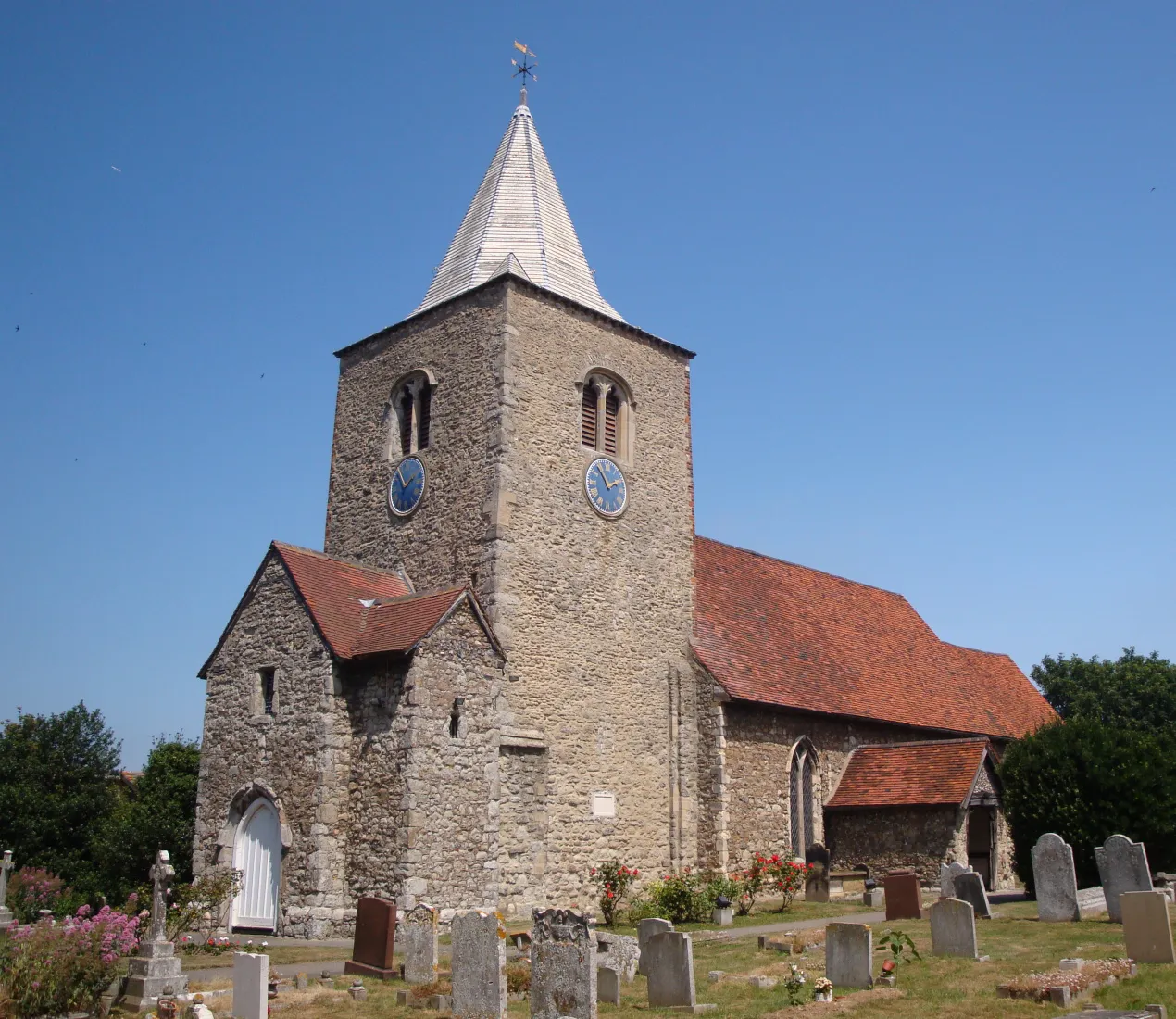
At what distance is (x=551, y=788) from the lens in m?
21.1

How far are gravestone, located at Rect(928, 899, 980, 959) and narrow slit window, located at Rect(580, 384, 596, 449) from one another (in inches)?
487

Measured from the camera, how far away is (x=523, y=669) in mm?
21109

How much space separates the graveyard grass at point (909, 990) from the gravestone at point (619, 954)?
0.19 m

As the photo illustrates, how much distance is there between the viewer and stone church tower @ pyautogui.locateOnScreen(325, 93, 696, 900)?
69.7ft

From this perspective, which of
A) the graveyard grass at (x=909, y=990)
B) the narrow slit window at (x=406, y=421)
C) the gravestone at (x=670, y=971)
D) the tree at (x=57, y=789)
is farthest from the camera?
the tree at (x=57, y=789)

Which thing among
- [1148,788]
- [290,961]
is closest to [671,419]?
[1148,788]

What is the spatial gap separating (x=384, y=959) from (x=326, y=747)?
5.60 m

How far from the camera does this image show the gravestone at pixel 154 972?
12320 mm

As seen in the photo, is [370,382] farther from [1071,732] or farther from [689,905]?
[1071,732]

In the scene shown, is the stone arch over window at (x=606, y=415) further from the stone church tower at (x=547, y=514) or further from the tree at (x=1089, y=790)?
the tree at (x=1089, y=790)

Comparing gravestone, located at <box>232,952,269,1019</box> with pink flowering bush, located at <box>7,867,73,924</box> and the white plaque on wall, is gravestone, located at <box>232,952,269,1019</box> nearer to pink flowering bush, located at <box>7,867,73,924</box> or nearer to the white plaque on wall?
the white plaque on wall

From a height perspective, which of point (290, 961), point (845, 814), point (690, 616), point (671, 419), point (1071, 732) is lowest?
point (290, 961)

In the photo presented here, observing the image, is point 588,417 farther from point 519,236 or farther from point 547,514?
point 519,236

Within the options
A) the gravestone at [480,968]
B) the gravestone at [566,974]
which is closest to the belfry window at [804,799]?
the gravestone at [480,968]
